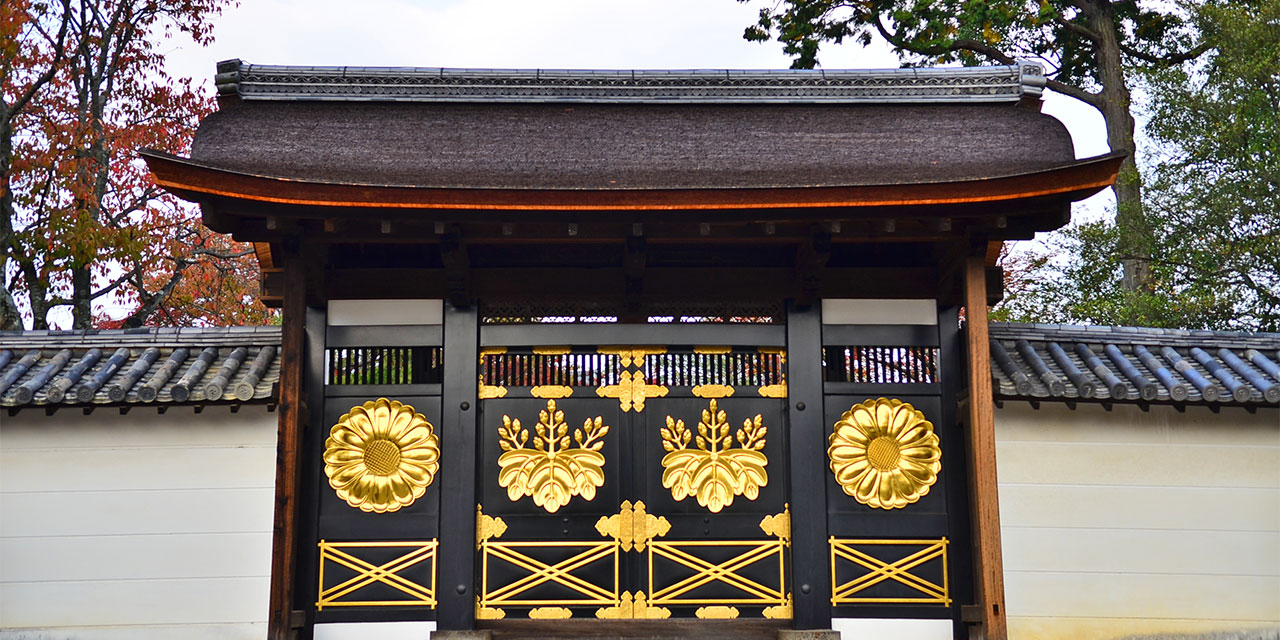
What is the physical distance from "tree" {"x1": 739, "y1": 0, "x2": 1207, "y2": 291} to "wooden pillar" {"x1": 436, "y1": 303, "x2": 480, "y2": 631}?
39.0 feet

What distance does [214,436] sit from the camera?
8.31m

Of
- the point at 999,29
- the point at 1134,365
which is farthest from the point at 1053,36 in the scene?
the point at 1134,365

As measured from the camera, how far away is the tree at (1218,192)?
1333 centimetres

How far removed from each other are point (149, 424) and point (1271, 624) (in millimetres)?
8048

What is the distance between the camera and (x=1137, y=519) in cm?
828

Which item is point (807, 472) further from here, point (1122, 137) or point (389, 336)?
point (1122, 137)

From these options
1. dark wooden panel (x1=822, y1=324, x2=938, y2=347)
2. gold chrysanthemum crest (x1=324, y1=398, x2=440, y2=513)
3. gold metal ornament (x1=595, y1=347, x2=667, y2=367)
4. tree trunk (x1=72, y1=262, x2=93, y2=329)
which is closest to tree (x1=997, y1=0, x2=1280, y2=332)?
dark wooden panel (x1=822, y1=324, x2=938, y2=347)

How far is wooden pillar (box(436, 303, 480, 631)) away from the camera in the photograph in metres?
8.01

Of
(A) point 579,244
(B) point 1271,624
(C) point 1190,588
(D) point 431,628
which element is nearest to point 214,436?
(D) point 431,628

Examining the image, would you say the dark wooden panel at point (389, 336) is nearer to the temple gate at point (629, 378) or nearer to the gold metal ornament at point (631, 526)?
the temple gate at point (629, 378)

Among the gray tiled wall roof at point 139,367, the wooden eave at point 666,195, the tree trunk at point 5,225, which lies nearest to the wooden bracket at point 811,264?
the wooden eave at point 666,195

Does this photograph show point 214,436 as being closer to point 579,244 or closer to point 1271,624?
point 579,244

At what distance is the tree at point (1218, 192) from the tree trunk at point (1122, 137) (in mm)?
201

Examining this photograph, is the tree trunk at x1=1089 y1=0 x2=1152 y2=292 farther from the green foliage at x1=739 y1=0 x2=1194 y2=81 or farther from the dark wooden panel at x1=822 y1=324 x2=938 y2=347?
the dark wooden panel at x1=822 y1=324 x2=938 y2=347
